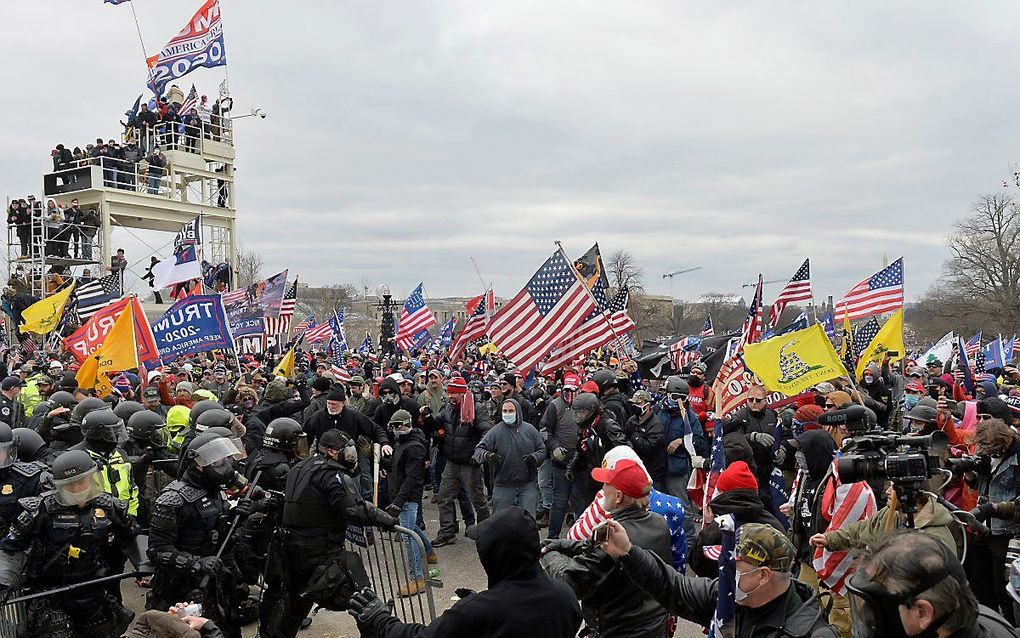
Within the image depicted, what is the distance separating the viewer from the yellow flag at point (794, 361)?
27.5 feet

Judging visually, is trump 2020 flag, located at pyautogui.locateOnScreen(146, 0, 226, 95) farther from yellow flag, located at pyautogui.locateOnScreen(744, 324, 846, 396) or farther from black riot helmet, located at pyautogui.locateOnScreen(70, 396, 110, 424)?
yellow flag, located at pyautogui.locateOnScreen(744, 324, 846, 396)

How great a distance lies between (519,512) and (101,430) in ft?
16.1

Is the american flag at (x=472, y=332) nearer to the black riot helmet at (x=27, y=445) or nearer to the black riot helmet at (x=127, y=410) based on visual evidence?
the black riot helmet at (x=127, y=410)

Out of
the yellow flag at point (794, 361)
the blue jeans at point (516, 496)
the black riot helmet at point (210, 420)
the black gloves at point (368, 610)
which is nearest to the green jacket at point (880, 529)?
the black gloves at point (368, 610)

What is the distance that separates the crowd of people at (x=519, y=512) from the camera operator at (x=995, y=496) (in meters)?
0.02

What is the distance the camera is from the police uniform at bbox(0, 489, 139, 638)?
4922 mm

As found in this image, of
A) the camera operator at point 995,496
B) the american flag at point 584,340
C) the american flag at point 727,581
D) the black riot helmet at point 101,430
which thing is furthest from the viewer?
the american flag at point 584,340

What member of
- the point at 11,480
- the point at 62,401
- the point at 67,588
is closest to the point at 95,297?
the point at 62,401

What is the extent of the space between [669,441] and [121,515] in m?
5.81

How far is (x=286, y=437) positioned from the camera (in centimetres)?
647

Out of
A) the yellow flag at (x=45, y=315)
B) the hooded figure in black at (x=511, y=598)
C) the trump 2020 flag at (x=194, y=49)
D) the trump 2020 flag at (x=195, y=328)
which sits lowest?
the hooded figure in black at (x=511, y=598)

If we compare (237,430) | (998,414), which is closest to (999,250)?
(998,414)

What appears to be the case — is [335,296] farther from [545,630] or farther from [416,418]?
[545,630]

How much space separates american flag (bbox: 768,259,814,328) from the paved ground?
724cm
